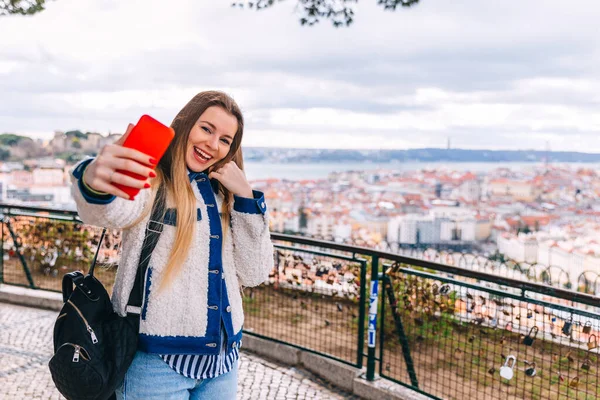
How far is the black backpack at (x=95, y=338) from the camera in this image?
152cm

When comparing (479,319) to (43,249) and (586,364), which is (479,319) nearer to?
(586,364)

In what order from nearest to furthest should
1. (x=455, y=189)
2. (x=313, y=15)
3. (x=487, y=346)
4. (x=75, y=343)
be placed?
(x=75, y=343) → (x=487, y=346) → (x=313, y=15) → (x=455, y=189)

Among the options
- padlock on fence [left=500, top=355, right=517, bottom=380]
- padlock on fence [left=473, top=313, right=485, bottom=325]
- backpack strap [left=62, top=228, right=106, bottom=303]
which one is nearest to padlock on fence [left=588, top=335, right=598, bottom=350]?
padlock on fence [left=500, top=355, right=517, bottom=380]

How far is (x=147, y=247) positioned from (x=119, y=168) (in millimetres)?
394

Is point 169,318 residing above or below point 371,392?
above

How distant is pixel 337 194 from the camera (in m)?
43.6

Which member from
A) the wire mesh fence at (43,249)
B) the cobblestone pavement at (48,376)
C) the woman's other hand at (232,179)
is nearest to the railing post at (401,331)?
the cobblestone pavement at (48,376)

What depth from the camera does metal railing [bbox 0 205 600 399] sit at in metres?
3.38

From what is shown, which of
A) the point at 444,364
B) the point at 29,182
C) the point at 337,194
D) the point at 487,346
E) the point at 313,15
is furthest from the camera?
the point at 337,194

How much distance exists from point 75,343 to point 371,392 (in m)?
2.89

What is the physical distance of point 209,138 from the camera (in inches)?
67.7

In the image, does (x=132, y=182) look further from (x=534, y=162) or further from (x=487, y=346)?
(x=534, y=162)

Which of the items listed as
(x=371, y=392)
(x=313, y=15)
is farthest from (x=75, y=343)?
(x=313, y=15)

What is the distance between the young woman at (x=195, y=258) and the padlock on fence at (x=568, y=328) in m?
2.24
